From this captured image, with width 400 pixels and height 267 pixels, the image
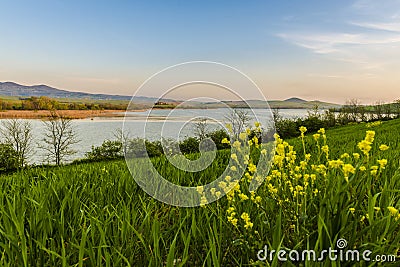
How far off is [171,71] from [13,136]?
995 inches

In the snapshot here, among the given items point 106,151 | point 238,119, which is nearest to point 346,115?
point 106,151

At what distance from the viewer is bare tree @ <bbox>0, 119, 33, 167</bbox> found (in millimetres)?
22750

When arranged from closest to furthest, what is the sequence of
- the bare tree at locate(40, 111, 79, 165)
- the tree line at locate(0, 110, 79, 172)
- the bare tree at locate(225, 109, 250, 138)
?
the bare tree at locate(225, 109, 250, 138) < the tree line at locate(0, 110, 79, 172) < the bare tree at locate(40, 111, 79, 165)

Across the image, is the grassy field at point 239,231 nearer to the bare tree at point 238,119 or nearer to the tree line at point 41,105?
the bare tree at point 238,119

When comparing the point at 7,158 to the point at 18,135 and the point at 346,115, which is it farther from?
the point at 346,115

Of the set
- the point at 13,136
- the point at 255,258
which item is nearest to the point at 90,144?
the point at 13,136

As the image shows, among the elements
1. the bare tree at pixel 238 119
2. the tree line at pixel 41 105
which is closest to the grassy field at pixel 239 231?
the bare tree at pixel 238 119

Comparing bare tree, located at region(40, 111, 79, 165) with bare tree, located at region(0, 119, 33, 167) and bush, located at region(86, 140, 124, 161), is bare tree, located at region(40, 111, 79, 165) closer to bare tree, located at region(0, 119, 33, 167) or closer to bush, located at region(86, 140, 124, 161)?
bare tree, located at region(0, 119, 33, 167)

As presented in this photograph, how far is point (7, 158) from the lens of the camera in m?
20.8

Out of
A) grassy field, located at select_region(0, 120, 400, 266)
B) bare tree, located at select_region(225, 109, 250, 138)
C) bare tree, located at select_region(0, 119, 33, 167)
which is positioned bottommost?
bare tree, located at select_region(0, 119, 33, 167)

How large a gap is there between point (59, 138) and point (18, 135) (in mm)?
2784

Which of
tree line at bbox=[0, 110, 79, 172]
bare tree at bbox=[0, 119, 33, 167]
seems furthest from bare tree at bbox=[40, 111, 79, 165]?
bare tree at bbox=[0, 119, 33, 167]

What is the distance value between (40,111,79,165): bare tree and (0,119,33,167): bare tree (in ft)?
3.48

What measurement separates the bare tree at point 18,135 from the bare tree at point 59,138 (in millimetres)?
1060
